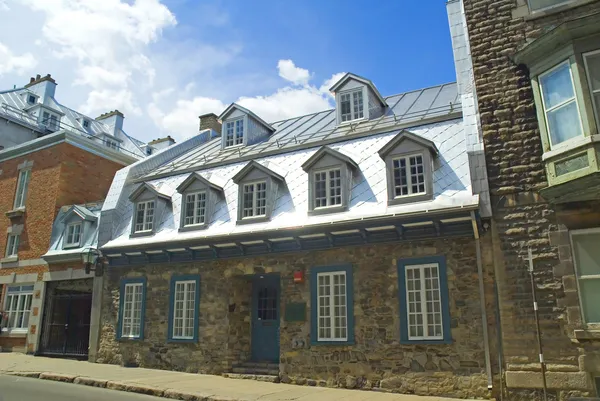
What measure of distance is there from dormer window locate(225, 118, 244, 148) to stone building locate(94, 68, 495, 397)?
0.08 metres

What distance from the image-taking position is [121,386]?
11.4 m

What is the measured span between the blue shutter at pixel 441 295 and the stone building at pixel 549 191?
116 cm

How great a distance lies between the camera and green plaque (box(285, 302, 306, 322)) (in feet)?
42.1

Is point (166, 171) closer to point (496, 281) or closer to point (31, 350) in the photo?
point (31, 350)

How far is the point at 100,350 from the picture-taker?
16.1m

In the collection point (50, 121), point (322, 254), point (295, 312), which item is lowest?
point (295, 312)

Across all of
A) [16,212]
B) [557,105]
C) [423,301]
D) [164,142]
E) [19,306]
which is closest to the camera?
[557,105]

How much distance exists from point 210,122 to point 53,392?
50.5ft

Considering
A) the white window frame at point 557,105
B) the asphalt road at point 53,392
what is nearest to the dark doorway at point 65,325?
the asphalt road at point 53,392

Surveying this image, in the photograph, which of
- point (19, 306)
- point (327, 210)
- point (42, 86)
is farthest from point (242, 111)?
point (42, 86)

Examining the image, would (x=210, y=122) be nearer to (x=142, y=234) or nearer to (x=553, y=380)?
(x=142, y=234)

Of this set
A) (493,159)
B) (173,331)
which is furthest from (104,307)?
(493,159)

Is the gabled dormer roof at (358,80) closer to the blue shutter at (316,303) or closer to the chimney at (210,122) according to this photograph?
the blue shutter at (316,303)

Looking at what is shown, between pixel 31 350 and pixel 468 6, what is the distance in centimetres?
1854
